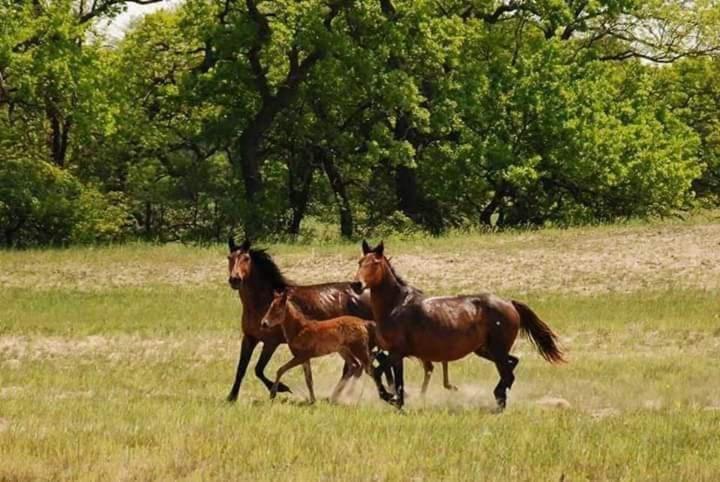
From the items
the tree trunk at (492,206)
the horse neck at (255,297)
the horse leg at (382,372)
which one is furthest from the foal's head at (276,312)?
the tree trunk at (492,206)

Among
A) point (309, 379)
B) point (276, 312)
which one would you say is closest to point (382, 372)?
point (309, 379)

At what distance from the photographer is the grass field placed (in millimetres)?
8461

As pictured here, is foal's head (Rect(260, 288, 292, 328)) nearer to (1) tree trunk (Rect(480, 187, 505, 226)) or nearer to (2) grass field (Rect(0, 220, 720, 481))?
(2) grass field (Rect(0, 220, 720, 481))

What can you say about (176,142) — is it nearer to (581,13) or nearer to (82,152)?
(82,152)

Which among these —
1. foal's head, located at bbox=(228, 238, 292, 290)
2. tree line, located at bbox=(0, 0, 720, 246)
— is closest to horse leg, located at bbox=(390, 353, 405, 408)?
foal's head, located at bbox=(228, 238, 292, 290)

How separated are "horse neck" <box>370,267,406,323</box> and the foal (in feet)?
1.72

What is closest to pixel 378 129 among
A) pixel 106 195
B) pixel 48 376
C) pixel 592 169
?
pixel 592 169

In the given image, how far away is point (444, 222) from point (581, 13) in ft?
35.6

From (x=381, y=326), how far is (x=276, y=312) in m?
1.28

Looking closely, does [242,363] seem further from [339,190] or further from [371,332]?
[339,190]

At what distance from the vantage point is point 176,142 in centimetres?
4697

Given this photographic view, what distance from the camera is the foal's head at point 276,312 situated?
12.6m

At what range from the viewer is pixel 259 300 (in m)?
13.1

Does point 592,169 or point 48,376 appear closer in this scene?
point 48,376
